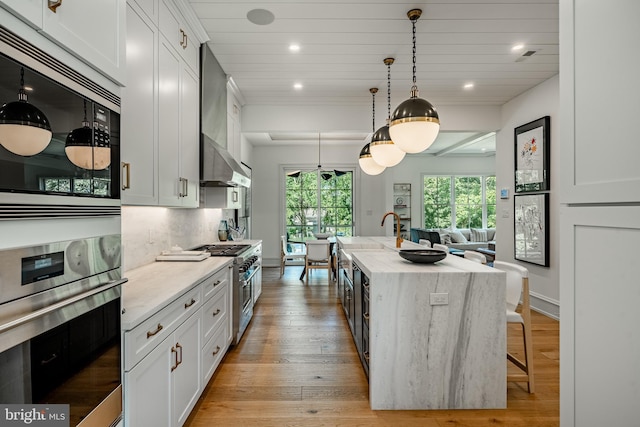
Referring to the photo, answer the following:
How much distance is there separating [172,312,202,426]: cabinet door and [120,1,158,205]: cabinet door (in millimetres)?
815

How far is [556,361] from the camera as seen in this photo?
2.72 m

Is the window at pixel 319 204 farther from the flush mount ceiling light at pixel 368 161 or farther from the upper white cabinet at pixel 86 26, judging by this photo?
the upper white cabinet at pixel 86 26

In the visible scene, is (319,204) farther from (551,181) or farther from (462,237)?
(551,181)

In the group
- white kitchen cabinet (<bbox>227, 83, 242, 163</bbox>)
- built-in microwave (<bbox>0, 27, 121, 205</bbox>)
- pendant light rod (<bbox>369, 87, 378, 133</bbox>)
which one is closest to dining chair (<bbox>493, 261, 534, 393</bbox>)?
built-in microwave (<bbox>0, 27, 121, 205</bbox>)

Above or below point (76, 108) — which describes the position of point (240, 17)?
above

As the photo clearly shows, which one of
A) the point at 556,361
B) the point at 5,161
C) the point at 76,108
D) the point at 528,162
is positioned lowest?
the point at 556,361

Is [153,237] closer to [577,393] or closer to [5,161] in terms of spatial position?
[5,161]

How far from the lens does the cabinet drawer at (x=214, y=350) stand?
2.16 meters

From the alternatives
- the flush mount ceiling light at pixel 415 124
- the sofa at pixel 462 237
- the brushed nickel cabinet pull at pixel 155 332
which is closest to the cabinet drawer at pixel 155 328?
the brushed nickel cabinet pull at pixel 155 332

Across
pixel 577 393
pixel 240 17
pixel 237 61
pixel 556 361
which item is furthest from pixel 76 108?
pixel 556 361

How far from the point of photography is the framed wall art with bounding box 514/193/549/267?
3.96 metres

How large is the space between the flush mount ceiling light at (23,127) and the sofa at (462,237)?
7.16 meters

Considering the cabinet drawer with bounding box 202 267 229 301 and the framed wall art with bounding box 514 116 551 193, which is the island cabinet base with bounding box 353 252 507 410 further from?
the framed wall art with bounding box 514 116 551 193

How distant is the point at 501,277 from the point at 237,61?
3.27 metres
